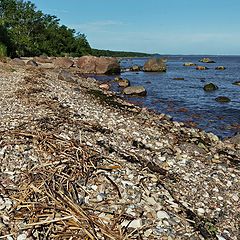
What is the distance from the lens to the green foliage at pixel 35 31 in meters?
66.6

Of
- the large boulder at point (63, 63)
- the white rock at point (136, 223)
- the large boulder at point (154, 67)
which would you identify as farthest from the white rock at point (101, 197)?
the large boulder at point (154, 67)

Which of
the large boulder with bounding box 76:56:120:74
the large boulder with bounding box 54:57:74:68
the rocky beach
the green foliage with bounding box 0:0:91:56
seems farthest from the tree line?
the rocky beach

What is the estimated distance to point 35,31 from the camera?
259ft

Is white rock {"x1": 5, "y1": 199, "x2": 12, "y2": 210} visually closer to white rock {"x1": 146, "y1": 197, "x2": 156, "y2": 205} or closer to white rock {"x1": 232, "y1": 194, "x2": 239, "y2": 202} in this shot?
white rock {"x1": 146, "y1": 197, "x2": 156, "y2": 205}

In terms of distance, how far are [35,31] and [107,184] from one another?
79.1 m

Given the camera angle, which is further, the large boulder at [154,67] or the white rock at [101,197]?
the large boulder at [154,67]

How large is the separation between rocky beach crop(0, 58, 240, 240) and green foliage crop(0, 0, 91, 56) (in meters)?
55.4

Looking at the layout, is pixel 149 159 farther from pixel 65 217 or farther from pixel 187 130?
pixel 187 130

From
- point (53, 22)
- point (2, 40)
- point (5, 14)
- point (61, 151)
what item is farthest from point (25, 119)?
point (53, 22)

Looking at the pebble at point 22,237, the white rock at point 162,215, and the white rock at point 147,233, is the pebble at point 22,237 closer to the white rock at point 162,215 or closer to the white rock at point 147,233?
the white rock at point 147,233

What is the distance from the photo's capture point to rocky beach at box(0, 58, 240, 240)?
4855 mm

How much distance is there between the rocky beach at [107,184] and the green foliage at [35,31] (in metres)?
55.4

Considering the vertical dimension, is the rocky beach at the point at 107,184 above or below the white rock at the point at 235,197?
above

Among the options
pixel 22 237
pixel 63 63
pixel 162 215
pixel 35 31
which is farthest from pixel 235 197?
pixel 35 31
